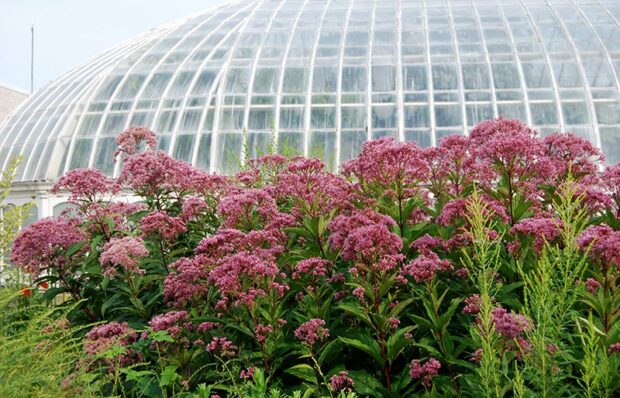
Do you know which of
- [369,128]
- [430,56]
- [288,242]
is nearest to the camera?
[288,242]

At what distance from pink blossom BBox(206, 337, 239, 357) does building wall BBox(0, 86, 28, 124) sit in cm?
4090

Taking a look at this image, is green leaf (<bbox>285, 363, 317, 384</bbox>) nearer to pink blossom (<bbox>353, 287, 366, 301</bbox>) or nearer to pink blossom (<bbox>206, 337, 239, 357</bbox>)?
pink blossom (<bbox>206, 337, 239, 357</bbox>)

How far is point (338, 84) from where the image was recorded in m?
20.5

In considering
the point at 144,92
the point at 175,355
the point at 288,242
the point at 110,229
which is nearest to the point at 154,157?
the point at 110,229

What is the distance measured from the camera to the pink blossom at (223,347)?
4.16 metres

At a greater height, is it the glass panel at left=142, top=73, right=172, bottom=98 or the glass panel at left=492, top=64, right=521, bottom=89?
the glass panel at left=492, top=64, right=521, bottom=89

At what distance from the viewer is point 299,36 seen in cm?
2322

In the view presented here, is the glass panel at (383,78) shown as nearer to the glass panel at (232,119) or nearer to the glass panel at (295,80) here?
the glass panel at (295,80)

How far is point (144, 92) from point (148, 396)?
18.1 metres

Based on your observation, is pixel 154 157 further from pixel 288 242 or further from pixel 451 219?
pixel 451 219

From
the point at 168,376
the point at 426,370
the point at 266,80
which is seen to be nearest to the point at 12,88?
the point at 266,80

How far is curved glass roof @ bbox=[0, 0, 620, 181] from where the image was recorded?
63.2 feet

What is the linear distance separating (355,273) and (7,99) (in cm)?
4259

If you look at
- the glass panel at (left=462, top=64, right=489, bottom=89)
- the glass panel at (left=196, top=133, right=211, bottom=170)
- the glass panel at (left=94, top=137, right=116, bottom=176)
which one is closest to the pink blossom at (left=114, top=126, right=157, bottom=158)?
the glass panel at (left=196, top=133, right=211, bottom=170)
